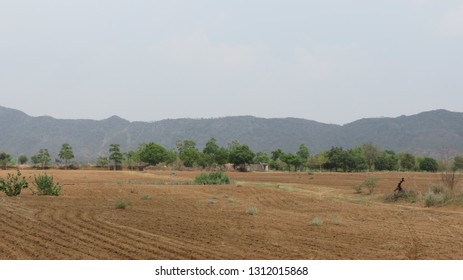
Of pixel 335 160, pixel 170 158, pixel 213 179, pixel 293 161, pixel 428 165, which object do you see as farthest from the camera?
pixel 170 158

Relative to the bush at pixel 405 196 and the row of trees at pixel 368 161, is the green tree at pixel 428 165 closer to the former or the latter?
the row of trees at pixel 368 161

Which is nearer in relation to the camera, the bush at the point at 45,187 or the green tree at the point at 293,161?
the bush at the point at 45,187

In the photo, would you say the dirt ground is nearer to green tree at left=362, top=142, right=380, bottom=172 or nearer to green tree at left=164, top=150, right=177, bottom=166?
green tree at left=362, top=142, right=380, bottom=172

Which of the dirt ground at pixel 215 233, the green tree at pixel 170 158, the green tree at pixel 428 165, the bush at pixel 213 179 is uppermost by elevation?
the green tree at pixel 170 158

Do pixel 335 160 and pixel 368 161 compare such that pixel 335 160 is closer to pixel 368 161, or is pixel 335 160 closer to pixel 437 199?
pixel 368 161

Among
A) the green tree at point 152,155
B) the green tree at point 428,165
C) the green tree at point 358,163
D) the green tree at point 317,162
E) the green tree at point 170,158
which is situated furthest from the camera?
the green tree at point 170,158

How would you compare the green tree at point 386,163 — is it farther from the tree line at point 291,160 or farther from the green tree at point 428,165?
the green tree at point 428,165

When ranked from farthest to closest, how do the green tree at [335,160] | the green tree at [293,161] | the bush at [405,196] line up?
the green tree at [293,161] → the green tree at [335,160] → the bush at [405,196]

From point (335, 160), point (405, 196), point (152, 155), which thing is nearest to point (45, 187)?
point (405, 196)

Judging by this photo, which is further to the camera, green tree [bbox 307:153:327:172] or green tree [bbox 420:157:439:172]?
green tree [bbox 307:153:327:172]

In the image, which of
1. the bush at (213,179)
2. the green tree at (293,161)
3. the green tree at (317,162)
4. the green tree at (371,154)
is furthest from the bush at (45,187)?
the green tree at (371,154)

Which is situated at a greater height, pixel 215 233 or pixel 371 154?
pixel 371 154

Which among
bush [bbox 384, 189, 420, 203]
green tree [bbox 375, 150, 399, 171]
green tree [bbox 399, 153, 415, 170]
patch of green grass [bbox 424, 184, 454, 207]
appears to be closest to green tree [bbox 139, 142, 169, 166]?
green tree [bbox 375, 150, 399, 171]

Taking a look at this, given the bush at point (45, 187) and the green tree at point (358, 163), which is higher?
the green tree at point (358, 163)
